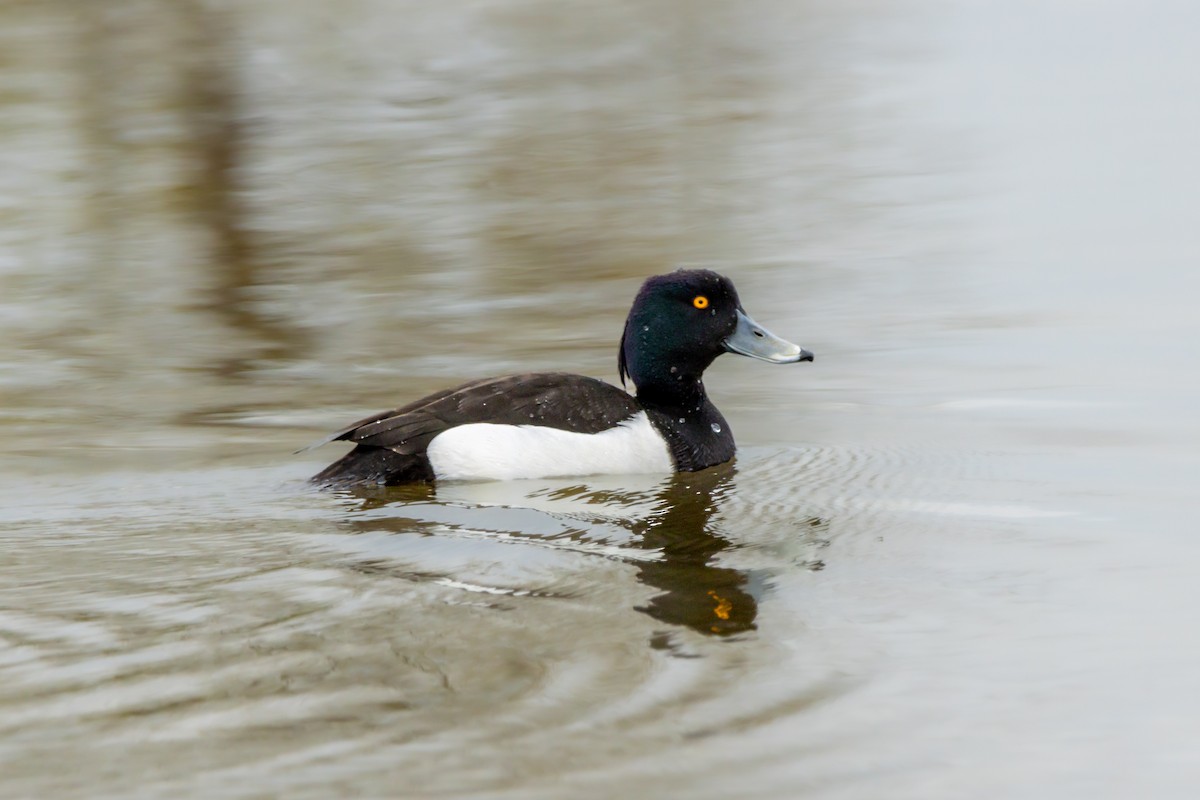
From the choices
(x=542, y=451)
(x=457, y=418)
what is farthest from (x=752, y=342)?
(x=457, y=418)

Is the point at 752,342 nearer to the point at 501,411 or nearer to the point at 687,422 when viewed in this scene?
the point at 687,422

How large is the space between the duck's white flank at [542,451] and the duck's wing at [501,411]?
0.04 meters

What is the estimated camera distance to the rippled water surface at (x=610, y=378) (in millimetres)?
3918

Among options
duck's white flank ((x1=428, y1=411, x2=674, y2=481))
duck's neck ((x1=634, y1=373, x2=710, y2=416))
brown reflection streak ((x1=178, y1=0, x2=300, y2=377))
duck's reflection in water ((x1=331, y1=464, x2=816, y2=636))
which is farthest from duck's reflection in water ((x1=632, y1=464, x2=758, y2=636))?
brown reflection streak ((x1=178, y1=0, x2=300, y2=377))

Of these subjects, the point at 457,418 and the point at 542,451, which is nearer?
the point at 457,418

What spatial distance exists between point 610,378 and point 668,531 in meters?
2.62

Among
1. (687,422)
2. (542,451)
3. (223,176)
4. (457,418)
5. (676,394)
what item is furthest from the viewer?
(223,176)

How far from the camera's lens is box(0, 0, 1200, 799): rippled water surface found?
3918 millimetres

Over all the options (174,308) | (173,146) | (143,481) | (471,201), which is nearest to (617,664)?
(143,481)

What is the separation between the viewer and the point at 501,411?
6766 millimetres

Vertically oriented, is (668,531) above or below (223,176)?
below

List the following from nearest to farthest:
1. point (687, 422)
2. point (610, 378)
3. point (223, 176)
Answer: point (687, 422) < point (610, 378) < point (223, 176)

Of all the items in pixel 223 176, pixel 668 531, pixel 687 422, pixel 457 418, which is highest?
pixel 223 176

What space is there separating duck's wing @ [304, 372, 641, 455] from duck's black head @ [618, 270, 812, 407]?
0.32 m
